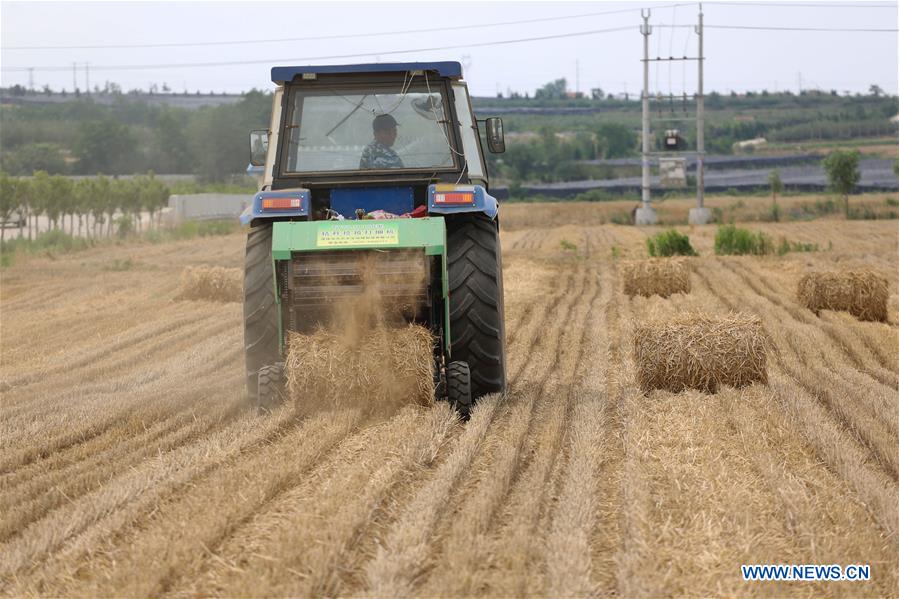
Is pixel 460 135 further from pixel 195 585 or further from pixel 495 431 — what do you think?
pixel 195 585

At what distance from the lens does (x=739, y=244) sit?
86.1 feet

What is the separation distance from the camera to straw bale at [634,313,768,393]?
29.7 feet

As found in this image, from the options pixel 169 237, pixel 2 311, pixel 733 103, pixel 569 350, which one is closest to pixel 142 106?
pixel 733 103

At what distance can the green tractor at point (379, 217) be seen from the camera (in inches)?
303

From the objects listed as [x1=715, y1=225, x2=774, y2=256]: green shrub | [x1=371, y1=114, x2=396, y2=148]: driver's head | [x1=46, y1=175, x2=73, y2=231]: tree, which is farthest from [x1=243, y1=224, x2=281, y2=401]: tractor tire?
[x1=46, y1=175, x2=73, y2=231]: tree

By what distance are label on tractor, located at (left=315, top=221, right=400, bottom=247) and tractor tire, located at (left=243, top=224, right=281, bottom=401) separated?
0.56m

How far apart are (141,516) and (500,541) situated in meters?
1.77

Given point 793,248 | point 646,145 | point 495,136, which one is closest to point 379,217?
point 495,136

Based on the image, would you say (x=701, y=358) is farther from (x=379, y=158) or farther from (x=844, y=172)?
(x=844, y=172)

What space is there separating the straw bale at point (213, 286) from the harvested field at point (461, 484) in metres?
5.57

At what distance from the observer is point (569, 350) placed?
1204cm

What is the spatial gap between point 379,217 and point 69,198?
3080 centimetres

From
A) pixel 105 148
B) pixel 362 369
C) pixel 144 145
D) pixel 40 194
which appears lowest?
pixel 362 369

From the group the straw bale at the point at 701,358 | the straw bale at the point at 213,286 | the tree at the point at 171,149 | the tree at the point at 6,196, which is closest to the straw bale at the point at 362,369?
the straw bale at the point at 701,358
